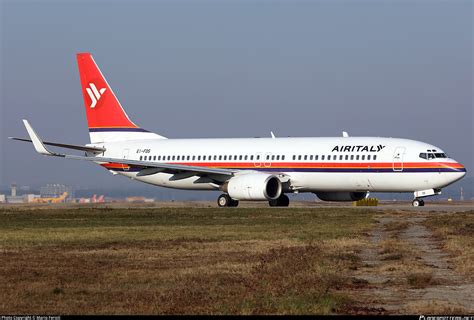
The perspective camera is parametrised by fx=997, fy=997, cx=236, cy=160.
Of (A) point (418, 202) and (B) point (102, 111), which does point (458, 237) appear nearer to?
(A) point (418, 202)

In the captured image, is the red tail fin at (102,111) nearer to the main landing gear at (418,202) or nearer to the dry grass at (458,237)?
the main landing gear at (418,202)

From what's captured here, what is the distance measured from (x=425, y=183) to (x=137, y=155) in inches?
716

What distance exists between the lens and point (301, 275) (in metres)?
18.4

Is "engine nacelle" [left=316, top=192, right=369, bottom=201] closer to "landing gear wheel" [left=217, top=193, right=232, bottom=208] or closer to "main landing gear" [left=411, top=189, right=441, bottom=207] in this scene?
"main landing gear" [left=411, top=189, right=441, bottom=207]

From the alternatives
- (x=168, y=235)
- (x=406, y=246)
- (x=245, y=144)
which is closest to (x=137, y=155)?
(x=245, y=144)

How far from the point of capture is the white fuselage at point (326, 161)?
50.4 m

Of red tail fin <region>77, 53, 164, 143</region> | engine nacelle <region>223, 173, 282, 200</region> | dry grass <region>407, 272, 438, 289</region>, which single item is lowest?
dry grass <region>407, 272, 438, 289</region>

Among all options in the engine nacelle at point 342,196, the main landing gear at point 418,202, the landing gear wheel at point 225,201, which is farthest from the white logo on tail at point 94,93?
the main landing gear at point 418,202

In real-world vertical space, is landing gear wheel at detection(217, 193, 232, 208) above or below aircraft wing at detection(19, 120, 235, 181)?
below

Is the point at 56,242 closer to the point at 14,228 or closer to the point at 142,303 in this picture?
the point at 14,228

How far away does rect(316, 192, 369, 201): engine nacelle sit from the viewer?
180 feet

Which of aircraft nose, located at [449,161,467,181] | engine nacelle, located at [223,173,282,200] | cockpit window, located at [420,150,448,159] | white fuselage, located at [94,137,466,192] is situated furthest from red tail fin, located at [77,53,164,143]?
aircraft nose, located at [449,161,467,181]

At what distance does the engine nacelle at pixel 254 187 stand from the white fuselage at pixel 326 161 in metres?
1.06

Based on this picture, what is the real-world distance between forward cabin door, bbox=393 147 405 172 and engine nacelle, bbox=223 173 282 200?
6.46 meters
